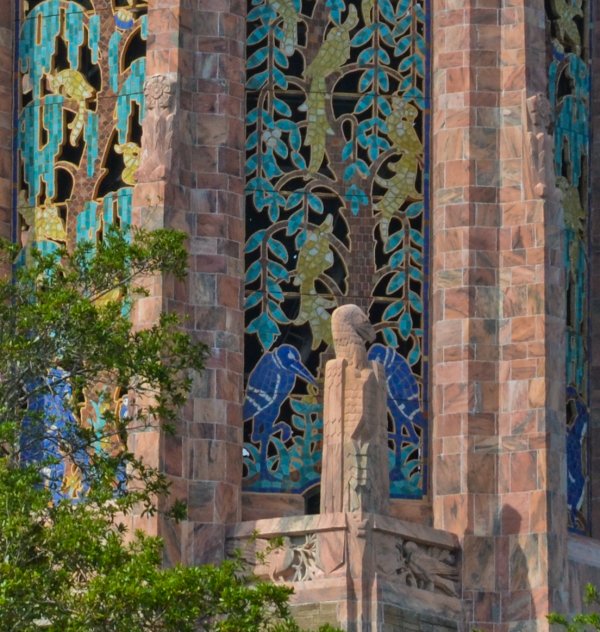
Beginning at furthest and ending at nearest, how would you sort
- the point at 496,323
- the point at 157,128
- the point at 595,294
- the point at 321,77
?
1. the point at 595,294
2. the point at 321,77
3. the point at 496,323
4. the point at 157,128

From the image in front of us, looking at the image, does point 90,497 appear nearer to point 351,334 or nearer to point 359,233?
point 351,334

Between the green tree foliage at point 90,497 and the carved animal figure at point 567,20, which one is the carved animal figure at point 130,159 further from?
the carved animal figure at point 567,20

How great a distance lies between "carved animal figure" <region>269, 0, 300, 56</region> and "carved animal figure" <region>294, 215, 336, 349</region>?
237 centimetres

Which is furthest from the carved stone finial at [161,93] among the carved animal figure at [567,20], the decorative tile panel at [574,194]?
the carved animal figure at [567,20]

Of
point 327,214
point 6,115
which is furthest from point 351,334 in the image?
point 6,115

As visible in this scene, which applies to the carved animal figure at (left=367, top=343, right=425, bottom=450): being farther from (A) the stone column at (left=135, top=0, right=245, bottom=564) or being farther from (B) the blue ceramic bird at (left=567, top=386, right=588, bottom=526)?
(B) the blue ceramic bird at (left=567, top=386, right=588, bottom=526)

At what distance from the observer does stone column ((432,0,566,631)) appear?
4306cm

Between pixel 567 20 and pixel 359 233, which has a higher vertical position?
pixel 567 20

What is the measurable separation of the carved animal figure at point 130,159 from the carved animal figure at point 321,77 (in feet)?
7.40

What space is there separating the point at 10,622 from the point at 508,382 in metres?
11.2

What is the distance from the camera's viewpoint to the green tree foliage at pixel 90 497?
112 feet

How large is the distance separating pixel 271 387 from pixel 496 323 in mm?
3029

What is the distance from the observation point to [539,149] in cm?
4431

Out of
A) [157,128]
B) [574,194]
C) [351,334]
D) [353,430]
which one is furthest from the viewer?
[574,194]
